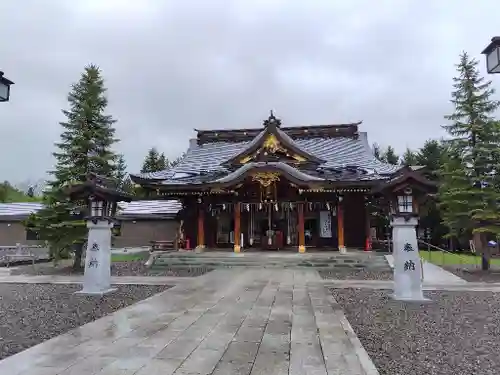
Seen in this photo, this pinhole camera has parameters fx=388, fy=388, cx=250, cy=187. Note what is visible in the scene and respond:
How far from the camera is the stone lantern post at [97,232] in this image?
9.47m

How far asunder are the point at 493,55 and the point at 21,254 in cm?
2026

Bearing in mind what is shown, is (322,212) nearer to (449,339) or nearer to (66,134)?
(66,134)

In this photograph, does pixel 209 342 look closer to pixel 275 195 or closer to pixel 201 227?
pixel 275 195

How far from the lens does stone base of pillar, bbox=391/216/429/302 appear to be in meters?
8.47

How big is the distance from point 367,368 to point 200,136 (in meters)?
23.0

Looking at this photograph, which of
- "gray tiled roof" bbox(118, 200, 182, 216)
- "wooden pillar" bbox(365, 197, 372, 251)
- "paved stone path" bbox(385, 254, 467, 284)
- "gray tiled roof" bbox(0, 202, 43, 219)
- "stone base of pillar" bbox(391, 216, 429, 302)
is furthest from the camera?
"gray tiled roof" bbox(118, 200, 182, 216)

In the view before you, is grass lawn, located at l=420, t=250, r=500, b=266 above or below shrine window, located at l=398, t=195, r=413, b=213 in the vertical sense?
below

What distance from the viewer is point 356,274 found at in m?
13.2

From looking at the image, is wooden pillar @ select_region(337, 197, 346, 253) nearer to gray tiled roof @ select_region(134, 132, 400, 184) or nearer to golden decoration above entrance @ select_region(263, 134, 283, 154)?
gray tiled roof @ select_region(134, 132, 400, 184)

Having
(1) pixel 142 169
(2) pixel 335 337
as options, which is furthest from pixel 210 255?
(1) pixel 142 169

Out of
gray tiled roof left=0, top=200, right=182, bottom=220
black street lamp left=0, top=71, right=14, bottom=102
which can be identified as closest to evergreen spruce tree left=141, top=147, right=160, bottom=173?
gray tiled roof left=0, top=200, right=182, bottom=220

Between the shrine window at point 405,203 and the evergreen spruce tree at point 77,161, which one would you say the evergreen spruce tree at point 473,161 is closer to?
the shrine window at point 405,203

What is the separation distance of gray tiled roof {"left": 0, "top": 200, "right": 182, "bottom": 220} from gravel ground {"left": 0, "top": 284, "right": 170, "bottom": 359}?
574 inches

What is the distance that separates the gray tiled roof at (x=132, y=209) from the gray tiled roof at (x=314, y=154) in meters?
4.21
